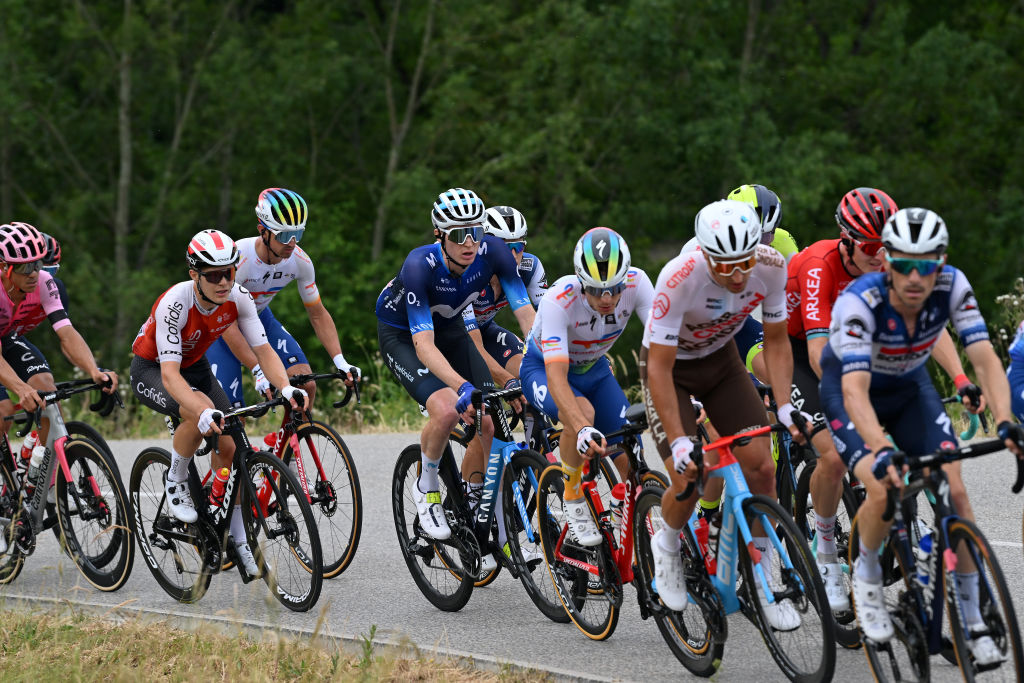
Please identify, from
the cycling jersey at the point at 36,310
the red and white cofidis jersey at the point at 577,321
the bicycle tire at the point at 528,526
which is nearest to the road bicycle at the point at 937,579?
the red and white cofidis jersey at the point at 577,321

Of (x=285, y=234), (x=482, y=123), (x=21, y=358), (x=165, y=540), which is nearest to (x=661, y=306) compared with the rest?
(x=285, y=234)

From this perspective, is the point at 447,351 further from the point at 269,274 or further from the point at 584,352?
the point at 269,274

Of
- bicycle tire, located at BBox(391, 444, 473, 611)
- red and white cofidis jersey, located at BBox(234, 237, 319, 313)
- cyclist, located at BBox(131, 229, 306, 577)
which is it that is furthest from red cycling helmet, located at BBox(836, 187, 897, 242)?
red and white cofidis jersey, located at BBox(234, 237, 319, 313)

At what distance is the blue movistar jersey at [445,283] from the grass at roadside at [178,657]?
195 cm

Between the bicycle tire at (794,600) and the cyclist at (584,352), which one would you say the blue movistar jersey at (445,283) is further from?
the bicycle tire at (794,600)

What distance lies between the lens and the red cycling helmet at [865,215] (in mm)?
6320

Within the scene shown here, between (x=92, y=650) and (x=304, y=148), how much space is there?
31.9 meters

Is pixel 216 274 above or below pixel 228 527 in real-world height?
above

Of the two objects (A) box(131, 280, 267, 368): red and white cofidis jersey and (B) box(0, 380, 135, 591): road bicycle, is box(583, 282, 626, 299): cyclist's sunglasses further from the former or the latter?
(B) box(0, 380, 135, 591): road bicycle

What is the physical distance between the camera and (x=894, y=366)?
5406 millimetres

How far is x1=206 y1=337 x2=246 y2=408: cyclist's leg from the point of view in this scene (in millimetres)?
9086

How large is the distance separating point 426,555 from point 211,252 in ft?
6.89

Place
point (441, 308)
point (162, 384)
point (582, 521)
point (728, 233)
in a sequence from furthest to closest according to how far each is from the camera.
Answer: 1. point (162, 384)
2. point (441, 308)
3. point (582, 521)
4. point (728, 233)

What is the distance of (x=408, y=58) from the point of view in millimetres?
38406
